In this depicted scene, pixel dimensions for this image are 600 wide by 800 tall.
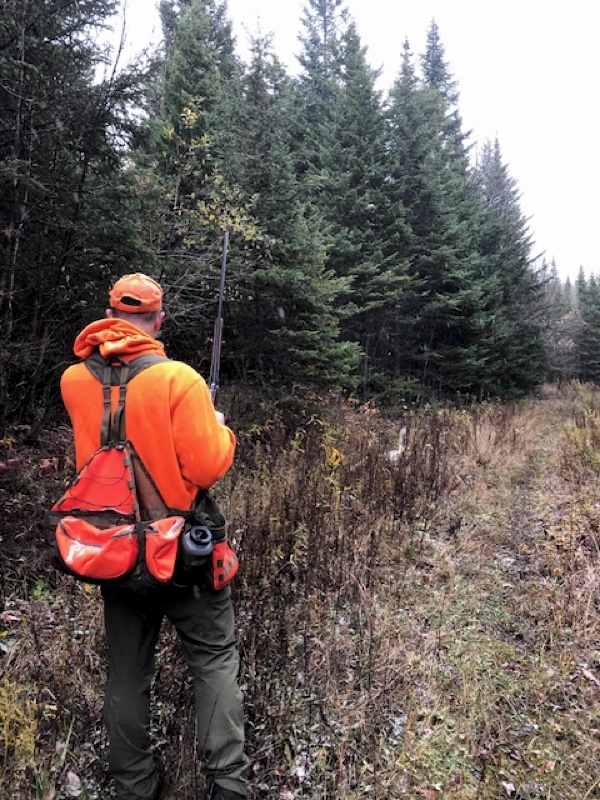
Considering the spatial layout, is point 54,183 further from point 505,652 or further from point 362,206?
point 362,206

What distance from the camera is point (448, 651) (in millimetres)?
3584

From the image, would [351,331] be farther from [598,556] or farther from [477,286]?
[598,556]

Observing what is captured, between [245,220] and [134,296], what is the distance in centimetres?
628

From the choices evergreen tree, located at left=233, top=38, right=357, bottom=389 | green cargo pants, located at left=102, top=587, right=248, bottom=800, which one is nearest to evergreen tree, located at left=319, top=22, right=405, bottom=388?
evergreen tree, located at left=233, top=38, right=357, bottom=389

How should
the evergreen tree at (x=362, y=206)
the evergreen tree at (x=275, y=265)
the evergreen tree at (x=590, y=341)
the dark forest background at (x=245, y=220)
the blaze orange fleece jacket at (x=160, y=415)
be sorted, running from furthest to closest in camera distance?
the evergreen tree at (x=590, y=341) < the evergreen tree at (x=362, y=206) < the evergreen tree at (x=275, y=265) < the dark forest background at (x=245, y=220) < the blaze orange fleece jacket at (x=160, y=415)

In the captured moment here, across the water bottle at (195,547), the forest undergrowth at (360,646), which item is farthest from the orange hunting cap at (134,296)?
the forest undergrowth at (360,646)

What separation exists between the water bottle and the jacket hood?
0.76 metres

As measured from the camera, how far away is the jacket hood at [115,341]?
6.81ft

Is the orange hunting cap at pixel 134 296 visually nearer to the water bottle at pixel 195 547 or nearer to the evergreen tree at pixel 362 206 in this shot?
the water bottle at pixel 195 547

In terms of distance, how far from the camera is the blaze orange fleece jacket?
6.68ft

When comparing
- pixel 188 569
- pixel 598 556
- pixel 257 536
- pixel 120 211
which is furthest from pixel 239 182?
pixel 188 569

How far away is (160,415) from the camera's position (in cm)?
203

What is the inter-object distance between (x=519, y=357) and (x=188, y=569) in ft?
67.8

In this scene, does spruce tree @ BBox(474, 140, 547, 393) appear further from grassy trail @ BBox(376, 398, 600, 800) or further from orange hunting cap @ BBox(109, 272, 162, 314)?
orange hunting cap @ BBox(109, 272, 162, 314)
